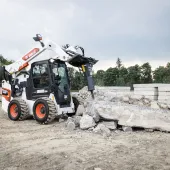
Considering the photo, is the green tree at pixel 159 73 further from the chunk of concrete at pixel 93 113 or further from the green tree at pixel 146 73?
the chunk of concrete at pixel 93 113

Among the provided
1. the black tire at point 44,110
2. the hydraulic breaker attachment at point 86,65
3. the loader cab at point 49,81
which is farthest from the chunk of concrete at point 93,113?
the loader cab at point 49,81

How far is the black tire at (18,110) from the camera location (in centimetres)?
951

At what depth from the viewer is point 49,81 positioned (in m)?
9.07

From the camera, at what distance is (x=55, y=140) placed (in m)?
6.62

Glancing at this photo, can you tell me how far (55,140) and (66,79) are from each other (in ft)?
11.2

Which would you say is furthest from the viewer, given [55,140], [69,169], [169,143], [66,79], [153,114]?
[66,79]

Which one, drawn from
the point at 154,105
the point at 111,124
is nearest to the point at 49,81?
the point at 111,124

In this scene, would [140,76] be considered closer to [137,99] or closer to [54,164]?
[137,99]

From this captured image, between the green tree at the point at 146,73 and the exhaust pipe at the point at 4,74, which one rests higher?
the green tree at the point at 146,73

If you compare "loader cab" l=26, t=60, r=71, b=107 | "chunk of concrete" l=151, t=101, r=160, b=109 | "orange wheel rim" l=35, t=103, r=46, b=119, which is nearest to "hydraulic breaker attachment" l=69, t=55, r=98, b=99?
"loader cab" l=26, t=60, r=71, b=107

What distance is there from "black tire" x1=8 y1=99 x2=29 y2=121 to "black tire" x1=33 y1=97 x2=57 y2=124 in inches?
24.8

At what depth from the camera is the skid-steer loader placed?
885cm

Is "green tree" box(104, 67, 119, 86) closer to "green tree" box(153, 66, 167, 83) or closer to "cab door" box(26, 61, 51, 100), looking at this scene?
"green tree" box(153, 66, 167, 83)

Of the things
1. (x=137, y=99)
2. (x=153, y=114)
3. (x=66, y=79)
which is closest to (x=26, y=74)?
(x=66, y=79)
